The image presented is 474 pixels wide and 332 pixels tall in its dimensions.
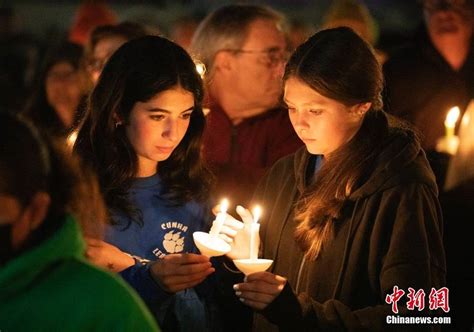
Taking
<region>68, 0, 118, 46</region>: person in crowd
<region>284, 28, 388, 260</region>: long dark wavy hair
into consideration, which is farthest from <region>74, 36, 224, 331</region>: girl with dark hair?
<region>68, 0, 118, 46</region>: person in crowd

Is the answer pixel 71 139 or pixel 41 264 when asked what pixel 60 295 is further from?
pixel 71 139

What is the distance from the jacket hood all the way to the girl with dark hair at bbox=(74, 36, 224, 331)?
0.76 m

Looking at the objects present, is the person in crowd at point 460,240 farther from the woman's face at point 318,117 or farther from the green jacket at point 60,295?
the green jacket at point 60,295

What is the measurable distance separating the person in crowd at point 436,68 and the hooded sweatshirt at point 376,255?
7.47ft

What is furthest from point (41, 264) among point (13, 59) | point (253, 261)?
point (13, 59)

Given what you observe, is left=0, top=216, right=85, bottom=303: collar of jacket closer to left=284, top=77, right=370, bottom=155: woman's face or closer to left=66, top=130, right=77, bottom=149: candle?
left=284, top=77, right=370, bottom=155: woman's face

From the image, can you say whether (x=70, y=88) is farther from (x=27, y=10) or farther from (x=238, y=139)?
(x=27, y=10)

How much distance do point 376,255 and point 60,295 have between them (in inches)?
56.1

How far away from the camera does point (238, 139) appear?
506cm

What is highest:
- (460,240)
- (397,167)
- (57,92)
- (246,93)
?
(57,92)

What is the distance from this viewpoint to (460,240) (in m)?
4.37

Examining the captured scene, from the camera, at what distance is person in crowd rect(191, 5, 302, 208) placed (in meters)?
5.00

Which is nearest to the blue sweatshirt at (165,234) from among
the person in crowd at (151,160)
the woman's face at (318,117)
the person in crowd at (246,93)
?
the person in crowd at (151,160)

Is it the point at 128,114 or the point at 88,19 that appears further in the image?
the point at 88,19
